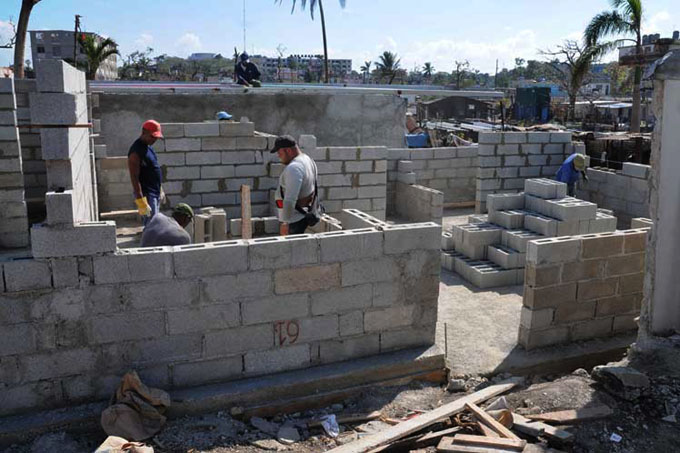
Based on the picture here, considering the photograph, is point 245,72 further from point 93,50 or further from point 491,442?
point 491,442

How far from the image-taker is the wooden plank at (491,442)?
14.0 feet

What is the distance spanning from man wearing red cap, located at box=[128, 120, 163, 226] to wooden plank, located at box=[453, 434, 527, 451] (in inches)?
179

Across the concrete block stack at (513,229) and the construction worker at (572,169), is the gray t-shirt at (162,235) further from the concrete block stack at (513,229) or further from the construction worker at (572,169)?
the construction worker at (572,169)

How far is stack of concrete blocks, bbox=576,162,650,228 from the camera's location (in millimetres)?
10633

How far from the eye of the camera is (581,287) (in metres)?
6.30

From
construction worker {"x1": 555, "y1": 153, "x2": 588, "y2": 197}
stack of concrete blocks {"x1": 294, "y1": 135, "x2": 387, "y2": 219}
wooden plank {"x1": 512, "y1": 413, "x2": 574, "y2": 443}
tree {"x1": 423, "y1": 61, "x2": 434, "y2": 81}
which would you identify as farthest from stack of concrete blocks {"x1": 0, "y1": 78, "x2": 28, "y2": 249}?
tree {"x1": 423, "y1": 61, "x2": 434, "y2": 81}

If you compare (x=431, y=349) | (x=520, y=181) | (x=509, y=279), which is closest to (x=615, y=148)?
(x=520, y=181)

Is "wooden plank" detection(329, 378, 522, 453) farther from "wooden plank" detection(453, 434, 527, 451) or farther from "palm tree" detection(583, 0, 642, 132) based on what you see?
"palm tree" detection(583, 0, 642, 132)

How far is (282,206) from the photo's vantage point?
6.45m

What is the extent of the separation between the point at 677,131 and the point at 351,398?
375 cm

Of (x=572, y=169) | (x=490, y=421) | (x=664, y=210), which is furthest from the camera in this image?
(x=572, y=169)

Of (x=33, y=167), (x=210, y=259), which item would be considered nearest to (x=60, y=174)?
(x=210, y=259)

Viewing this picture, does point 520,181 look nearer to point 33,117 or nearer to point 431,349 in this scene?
point 431,349

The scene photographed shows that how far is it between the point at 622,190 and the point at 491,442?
27.1ft
